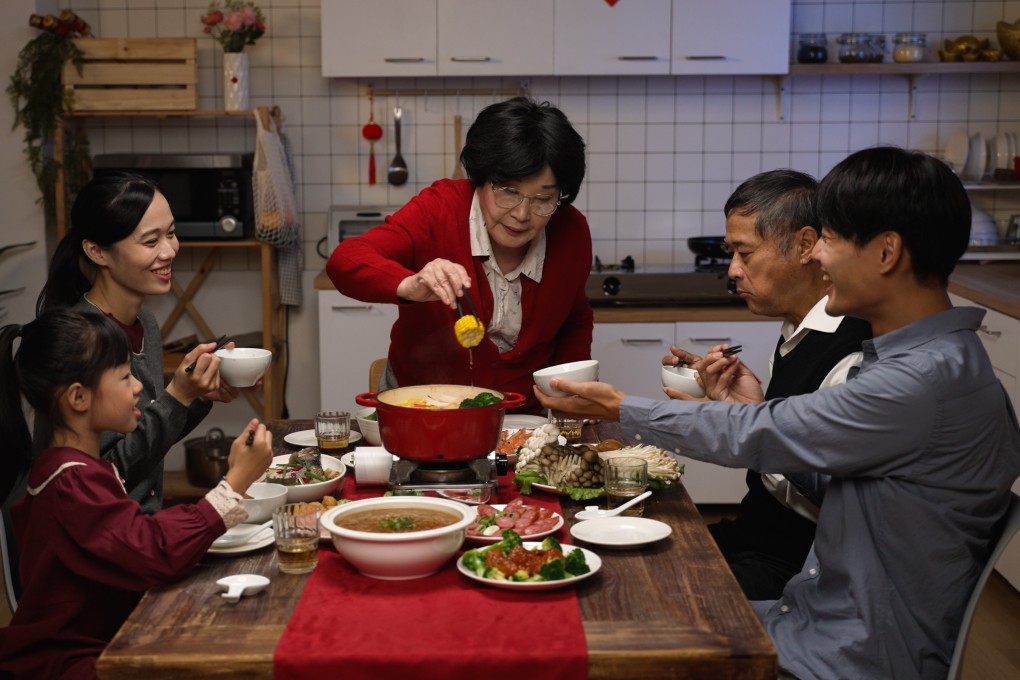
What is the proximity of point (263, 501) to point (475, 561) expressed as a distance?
0.42m

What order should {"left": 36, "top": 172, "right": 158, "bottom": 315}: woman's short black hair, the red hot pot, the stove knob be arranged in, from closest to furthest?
the red hot pot → {"left": 36, "top": 172, "right": 158, "bottom": 315}: woman's short black hair → the stove knob

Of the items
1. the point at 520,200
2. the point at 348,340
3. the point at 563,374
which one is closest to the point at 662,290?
the point at 348,340

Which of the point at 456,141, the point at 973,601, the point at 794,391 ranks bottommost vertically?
the point at 973,601

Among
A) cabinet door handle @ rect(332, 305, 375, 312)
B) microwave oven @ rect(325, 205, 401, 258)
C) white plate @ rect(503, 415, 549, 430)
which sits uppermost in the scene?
microwave oven @ rect(325, 205, 401, 258)

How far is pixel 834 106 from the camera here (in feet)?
15.9

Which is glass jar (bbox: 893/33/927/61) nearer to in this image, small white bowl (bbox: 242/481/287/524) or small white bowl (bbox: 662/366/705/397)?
small white bowl (bbox: 662/366/705/397)

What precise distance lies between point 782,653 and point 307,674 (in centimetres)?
79

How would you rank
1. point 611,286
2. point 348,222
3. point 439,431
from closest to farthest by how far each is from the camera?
point 439,431 < point 611,286 < point 348,222

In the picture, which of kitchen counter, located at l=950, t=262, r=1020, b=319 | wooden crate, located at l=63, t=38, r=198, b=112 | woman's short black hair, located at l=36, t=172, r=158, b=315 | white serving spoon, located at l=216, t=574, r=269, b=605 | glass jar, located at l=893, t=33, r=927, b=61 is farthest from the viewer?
glass jar, located at l=893, t=33, r=927, b=61

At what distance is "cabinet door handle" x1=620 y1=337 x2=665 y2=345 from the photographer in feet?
14.3

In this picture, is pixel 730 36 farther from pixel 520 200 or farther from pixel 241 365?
pixel 241 365

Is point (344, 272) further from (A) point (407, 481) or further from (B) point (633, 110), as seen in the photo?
(B) point (633, 110)

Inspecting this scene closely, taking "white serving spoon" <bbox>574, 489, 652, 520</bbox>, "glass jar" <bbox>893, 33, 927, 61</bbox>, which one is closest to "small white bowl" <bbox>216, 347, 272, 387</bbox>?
"white serving spoon" <bbox>574, 489, 652, 520</bbox>

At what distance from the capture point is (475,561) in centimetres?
162
